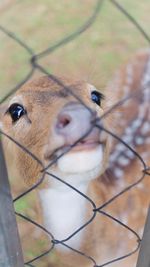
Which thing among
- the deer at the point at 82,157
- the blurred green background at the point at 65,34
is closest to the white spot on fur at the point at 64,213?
the deer at the point at 82,157

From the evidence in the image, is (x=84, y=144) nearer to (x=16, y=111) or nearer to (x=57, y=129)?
(x=57, y=129)

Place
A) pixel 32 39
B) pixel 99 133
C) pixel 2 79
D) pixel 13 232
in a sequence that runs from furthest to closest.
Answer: pixel 32 39, pixel 2 79, pixel 99 133, pixel 13 232

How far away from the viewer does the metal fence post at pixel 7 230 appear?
3.33ft

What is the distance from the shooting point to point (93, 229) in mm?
1714

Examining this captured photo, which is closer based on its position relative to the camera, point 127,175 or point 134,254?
point 134,254

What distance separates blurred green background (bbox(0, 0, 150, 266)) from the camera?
10.0ft

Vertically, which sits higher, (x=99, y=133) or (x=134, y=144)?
(x=134, y=144)

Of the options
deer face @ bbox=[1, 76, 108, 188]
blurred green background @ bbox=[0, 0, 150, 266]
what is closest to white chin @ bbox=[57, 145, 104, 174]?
deer face @ bbox=[1, 76, 108, 188]

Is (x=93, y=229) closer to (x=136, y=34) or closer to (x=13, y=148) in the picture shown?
(x=13, y=148)

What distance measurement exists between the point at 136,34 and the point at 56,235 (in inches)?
71.6

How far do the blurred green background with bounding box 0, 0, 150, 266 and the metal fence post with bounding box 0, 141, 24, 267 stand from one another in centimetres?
177

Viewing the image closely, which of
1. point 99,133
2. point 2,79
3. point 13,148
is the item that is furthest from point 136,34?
point 99,133

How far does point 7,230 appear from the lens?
3.59 ft

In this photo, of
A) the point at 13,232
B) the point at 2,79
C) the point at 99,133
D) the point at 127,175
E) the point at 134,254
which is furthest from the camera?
the point at 2,79
